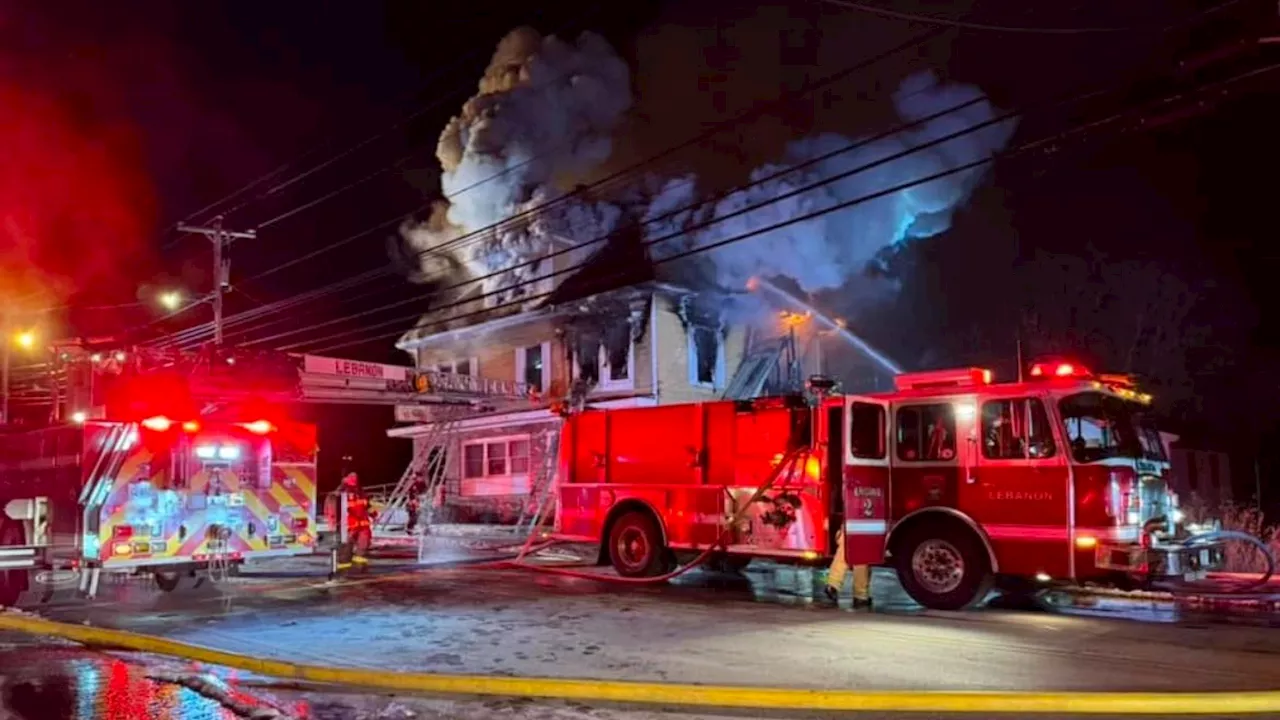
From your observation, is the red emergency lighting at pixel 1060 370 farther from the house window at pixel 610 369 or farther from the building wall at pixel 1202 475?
the house window at pixel 610 369

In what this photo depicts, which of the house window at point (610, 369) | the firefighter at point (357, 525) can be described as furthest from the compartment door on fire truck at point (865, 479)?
the house window at point (610, 369)

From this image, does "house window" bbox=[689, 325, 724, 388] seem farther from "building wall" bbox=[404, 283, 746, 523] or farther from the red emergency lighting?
the red emergency lighting

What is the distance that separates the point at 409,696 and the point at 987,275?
77.0 ft

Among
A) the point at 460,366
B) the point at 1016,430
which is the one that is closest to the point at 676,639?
the point at 1016,430

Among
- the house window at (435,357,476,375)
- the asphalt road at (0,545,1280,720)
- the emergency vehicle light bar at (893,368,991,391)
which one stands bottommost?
the asphalt road at (0,545,1280,720)

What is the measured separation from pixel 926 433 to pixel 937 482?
51cm

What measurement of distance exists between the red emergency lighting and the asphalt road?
220cm

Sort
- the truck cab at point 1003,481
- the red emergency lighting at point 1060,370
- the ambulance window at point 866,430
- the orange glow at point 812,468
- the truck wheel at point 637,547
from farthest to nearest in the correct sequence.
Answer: the truck wheel at point 637,547 → the orange glow at point 812,468 → the ambulance window at point 866,430 → the red emergency lighting at point 1060,370 → the truck cab at point 1003,481

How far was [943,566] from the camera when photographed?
32.4 ft

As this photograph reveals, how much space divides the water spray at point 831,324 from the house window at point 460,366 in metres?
9.02

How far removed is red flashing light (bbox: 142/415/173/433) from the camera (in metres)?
10.2

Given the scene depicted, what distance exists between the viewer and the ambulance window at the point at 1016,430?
31.3 ft

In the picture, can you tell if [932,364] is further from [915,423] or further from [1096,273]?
[915,423]

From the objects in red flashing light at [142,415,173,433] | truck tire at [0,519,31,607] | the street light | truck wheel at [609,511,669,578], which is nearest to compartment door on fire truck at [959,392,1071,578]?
truck wheel at [609,511,669,578]
